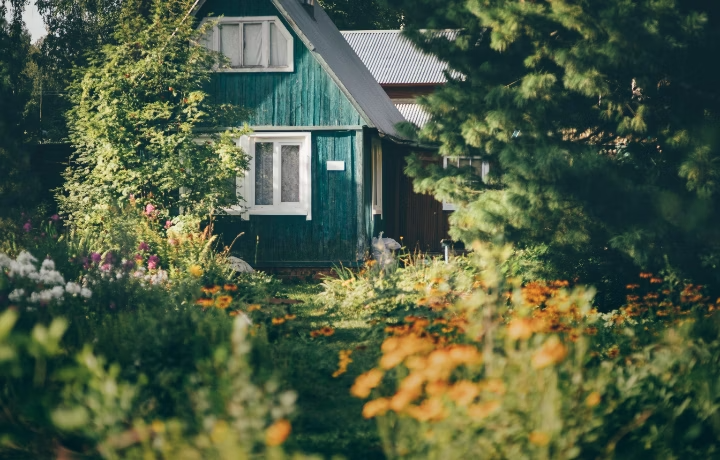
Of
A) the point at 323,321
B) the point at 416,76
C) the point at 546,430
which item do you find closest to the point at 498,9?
the point at 323,321

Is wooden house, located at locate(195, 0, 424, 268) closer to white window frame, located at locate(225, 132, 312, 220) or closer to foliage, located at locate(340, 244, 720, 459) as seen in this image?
white window frame, located at locate(225, 132, 312, 220)

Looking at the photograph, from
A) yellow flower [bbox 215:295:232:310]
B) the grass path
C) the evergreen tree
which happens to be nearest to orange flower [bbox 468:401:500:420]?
the grass path

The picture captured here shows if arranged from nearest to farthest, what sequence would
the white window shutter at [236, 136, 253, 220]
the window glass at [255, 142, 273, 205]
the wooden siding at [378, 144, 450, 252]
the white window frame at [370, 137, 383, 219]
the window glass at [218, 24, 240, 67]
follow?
the window glass at [218, 24, 240, 67] → the white window shutter at [236, 136, 253, 220] → the window glass at [255, 142, 273, 205] → the white window frame at [370, 137, 383, 219] → the wooden siding at [378, 144, 450, 252]

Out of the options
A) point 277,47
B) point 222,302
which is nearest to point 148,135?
point 277,47

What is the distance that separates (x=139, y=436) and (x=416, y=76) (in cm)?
2693

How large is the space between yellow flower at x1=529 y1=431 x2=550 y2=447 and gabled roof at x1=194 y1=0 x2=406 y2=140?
30.1ft

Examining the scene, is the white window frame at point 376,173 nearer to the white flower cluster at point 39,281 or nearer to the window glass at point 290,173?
the window glass at point 290,173

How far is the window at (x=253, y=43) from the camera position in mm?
15602

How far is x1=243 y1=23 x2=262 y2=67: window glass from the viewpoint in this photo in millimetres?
15656

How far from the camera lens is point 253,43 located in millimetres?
15719

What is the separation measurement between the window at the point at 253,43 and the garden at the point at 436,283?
1.36ft

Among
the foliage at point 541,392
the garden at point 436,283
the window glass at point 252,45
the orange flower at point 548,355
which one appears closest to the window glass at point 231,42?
the window glass at point 252,45

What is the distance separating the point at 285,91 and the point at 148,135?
2.70 metres

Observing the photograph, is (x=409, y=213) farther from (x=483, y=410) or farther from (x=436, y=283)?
(x=483, y=410)
